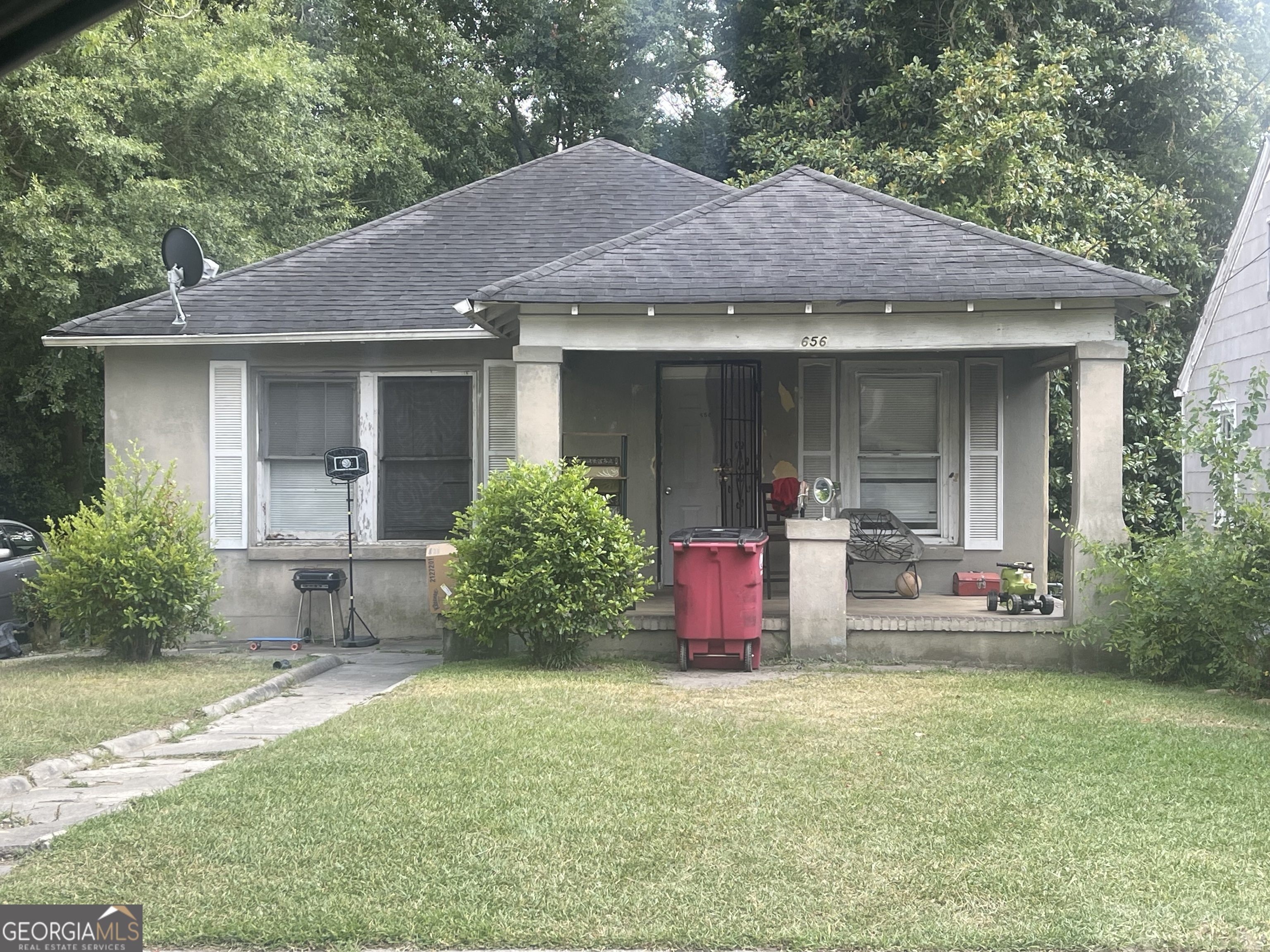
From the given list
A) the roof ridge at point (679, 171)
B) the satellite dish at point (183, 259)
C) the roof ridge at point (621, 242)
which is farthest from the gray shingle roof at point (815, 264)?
the satellite dish at point (183, 259)

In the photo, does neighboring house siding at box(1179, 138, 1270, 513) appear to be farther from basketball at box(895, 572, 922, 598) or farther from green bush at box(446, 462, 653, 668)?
green bush at box(446, 462, 653, 668)

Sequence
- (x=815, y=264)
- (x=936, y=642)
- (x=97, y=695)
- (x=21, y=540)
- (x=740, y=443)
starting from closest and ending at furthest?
(x=97, y=695)
(x=936, y=642)
(x=815, y=264)
(x=740, y=443)
(x=21, y=540)

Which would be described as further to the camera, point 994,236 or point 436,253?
point 436,253

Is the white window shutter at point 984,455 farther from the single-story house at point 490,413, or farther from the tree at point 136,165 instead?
the tree at point 136,165

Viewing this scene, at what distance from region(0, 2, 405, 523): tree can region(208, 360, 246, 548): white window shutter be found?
4.96 metres

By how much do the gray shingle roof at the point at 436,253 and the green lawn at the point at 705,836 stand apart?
6163 mm

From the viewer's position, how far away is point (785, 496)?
13.1 m

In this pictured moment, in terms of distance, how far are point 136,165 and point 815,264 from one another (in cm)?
1162

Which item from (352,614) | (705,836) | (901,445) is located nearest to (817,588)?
(901,445)

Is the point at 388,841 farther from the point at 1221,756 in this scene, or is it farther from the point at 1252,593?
the point at 1252,593

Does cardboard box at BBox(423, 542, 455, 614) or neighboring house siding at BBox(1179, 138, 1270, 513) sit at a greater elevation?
neighboring house siding at BBox(1179, 138, 1270, 513)

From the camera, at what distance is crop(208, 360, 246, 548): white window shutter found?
43.0 feet

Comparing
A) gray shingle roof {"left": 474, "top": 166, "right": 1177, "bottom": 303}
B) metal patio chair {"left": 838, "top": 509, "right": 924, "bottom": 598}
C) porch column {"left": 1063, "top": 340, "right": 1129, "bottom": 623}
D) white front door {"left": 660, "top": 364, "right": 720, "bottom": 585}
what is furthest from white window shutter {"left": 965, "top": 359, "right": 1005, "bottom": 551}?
white front door {"left": 660, "top": 364, "right": 720, "bottom": 585}

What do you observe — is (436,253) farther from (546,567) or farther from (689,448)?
(546,567)
